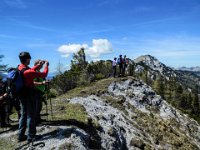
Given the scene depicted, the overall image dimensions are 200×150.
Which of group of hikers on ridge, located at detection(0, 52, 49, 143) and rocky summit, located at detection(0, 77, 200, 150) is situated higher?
group of hikers on ridge, located at detection(0, 52, 49, 143)

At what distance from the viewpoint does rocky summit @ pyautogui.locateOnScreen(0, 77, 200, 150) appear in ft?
49.2

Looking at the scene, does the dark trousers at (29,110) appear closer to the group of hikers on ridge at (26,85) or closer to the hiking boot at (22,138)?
the group of hikers on ridge at (26,85)

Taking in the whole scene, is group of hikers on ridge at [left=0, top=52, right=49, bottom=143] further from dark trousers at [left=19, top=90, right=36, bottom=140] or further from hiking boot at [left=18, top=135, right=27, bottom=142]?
hiking boot at [left=18, top=135, right=27, bottom=142]

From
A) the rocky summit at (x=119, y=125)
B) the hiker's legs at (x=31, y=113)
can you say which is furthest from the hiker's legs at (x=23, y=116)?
the rocky summit at (x=119, y=125)

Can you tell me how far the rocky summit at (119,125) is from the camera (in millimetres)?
15008

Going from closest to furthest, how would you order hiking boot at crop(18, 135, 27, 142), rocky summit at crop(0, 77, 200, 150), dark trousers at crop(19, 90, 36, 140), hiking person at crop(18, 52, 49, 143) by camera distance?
hiking person at crop(18, 52, 49, 143)
dark trousers at crop(19, 90, 36, 140)
hiking boot at crop(18, 135, 27, 142)
rocky summit at crop(0, 77, 200, 150)

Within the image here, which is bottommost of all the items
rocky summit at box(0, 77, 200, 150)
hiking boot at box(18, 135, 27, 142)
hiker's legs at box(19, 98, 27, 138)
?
rocky summit at box(0, 77, 200, 150)

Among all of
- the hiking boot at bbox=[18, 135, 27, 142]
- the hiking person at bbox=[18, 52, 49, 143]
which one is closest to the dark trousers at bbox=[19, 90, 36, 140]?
the hiking person at bbox=[18, 52, 49, 143]

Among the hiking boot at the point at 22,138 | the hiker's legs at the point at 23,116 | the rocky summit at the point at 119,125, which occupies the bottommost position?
the rocky summit at the point at 119,125

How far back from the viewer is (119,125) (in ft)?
92.4

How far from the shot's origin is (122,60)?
1684 inches

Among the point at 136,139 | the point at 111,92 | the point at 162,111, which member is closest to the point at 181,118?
the point at 162,111

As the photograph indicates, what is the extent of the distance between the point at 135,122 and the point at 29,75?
23.2m

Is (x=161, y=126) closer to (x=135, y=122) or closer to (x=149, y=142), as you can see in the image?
(x=135, y=122)
